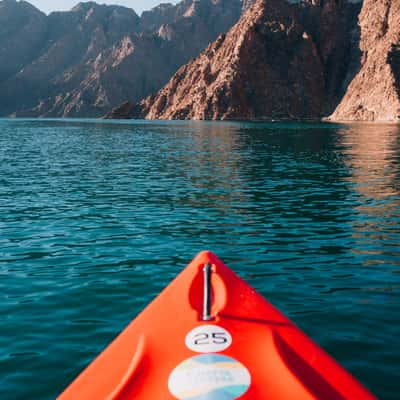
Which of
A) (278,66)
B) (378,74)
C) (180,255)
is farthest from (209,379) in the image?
(278,66)

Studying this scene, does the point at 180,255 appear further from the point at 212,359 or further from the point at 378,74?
the point at 378,74

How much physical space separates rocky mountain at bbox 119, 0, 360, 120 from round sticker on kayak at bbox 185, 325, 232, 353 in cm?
13779

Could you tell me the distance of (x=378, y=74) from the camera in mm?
108000

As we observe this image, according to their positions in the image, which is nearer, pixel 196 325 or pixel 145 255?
pixel 196 325

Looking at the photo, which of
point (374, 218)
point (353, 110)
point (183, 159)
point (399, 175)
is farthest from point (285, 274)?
point (353, 110)

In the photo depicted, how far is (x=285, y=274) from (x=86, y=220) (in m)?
6.67

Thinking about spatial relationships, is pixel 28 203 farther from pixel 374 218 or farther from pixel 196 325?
pixel 196 325

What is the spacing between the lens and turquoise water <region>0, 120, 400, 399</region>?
6.05 meters

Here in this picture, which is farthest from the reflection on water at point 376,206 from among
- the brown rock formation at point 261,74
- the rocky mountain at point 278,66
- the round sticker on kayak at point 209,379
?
the rocky mountain at point 278,66

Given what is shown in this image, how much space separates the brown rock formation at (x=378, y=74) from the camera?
99.3 meters

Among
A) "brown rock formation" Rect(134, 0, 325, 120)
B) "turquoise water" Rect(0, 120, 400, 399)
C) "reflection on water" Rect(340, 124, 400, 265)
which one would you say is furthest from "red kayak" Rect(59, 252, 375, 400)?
"brown rock formation" Rect(134, 0, 325, 120)

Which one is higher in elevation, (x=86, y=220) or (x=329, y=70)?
(x=329, y=70)

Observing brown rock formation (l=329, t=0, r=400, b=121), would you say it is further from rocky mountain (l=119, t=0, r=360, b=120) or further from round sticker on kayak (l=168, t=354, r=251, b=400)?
round sticker on kayak (l=168, t=354, r=251, b=400)

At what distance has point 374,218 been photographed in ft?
42.3
